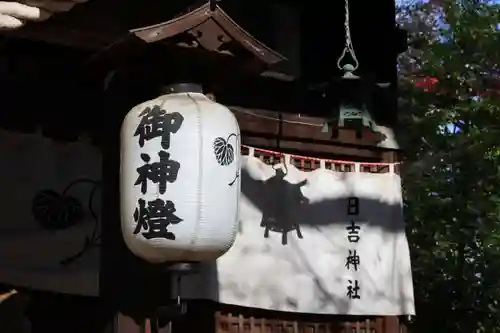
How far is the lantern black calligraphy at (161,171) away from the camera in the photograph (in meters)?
6.06

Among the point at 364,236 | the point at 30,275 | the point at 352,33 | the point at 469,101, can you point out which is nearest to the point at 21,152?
the point at 30,275

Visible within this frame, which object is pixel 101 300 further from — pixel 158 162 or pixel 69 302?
pixel 158 162

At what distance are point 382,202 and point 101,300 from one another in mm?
3316

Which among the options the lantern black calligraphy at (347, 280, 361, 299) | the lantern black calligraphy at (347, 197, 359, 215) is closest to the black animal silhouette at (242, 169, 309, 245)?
the lantern black calligraphy at (347, 197, 359, 215)

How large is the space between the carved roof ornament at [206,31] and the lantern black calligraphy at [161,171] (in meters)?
0.85

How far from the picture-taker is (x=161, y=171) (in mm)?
6070

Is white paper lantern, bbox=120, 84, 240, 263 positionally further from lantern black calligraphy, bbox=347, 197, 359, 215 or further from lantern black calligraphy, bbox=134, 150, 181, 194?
lantern black calligraphy, bbox=347, 197, 359, 215

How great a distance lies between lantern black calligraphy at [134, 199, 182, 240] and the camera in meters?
6.00

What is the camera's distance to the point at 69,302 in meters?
7.22

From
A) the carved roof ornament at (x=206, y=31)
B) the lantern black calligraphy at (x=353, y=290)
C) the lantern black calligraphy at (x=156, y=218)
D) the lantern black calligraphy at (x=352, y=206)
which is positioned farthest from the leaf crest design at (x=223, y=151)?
the lantern black calligraphy at (x=353, y=290)

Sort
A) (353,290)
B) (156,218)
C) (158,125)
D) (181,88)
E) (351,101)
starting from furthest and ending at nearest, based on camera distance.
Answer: (353,290) → (351,101) → (181,88) → (158,125) → (156,218)

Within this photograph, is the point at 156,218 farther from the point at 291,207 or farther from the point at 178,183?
the point at 291,207

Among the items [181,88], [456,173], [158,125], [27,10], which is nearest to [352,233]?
[181,88]

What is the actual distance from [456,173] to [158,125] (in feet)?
25.1
